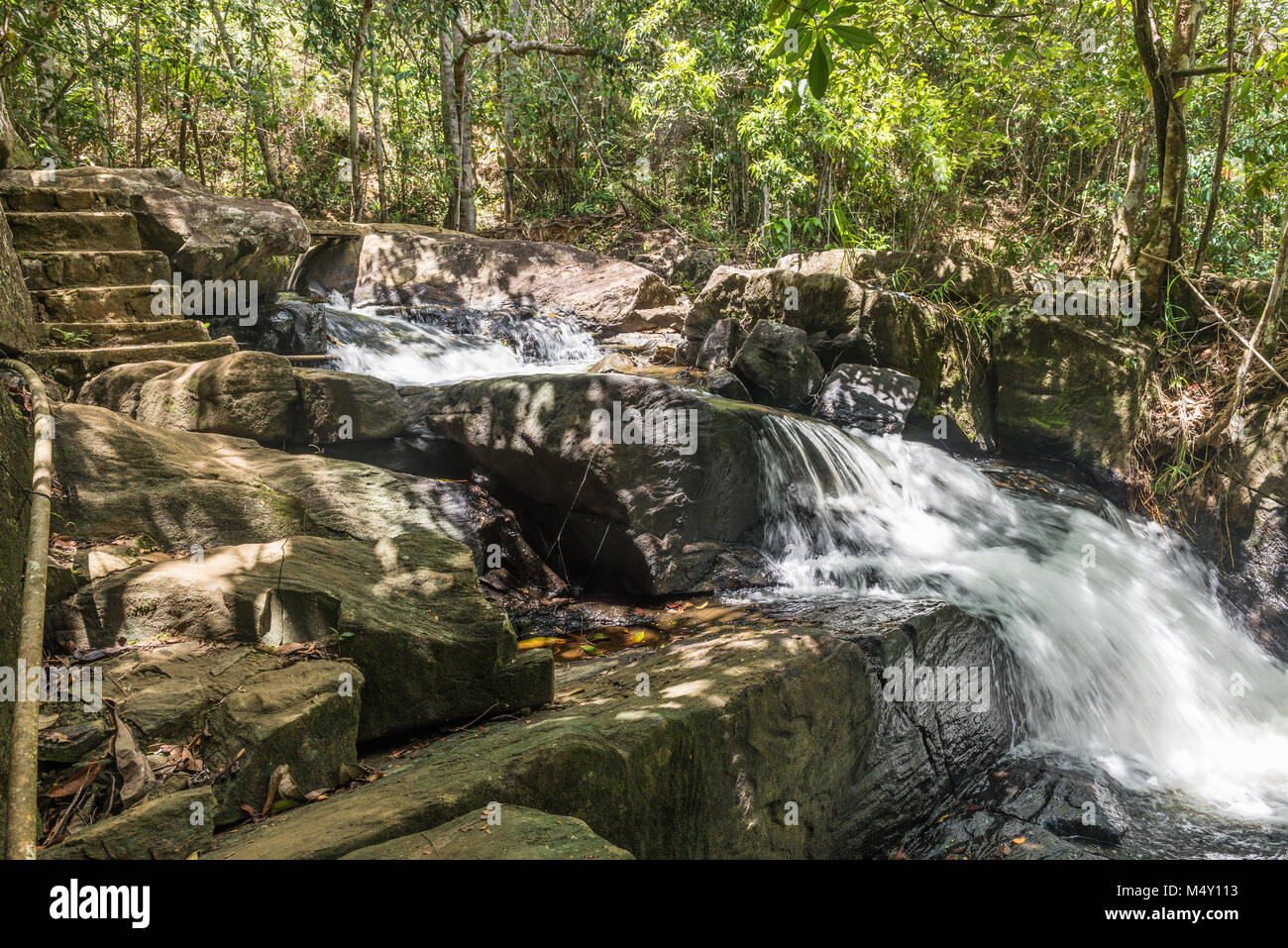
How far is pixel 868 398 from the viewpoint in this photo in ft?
26.1

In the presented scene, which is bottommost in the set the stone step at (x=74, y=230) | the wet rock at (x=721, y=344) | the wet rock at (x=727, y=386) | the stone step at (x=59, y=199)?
the wet rock at (x=727, y=386)

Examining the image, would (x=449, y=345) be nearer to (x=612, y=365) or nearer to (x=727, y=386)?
(x=612, y=365)

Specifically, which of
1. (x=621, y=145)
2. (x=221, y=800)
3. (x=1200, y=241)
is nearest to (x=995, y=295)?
(x=1200, y=241)

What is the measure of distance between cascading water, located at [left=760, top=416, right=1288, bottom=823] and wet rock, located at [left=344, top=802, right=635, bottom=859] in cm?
355

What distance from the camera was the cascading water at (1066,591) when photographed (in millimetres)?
4508

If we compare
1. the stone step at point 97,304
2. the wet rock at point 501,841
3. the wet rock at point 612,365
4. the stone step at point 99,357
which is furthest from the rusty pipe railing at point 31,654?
the wet rock at point 612,365

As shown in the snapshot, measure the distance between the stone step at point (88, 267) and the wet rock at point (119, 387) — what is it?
1198mm

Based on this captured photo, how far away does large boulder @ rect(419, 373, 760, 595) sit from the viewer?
5.45 metres

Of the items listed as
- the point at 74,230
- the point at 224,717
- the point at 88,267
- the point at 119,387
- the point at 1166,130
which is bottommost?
the point at 224,717

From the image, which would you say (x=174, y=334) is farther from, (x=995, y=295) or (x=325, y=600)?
(x=995, y=295)

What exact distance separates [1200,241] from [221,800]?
9354 mm

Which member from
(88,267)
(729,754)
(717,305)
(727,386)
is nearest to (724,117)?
(717,305)

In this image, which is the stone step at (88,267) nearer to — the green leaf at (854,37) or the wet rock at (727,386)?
the wet rock at (727,386)

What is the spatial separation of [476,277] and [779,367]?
20.3 ft
